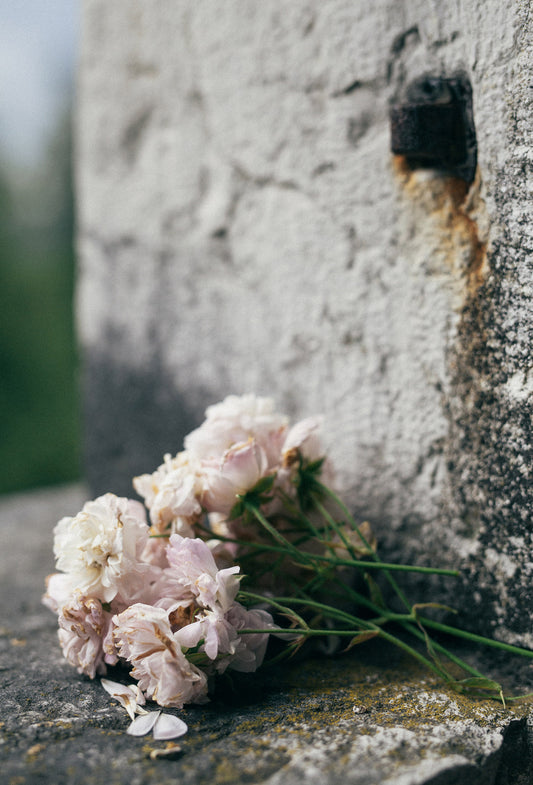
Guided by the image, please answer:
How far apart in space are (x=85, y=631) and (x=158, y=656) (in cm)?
13

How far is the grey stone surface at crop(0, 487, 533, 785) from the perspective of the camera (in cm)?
59

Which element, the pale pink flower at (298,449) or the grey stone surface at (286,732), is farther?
the pale pink flower at (298,449)

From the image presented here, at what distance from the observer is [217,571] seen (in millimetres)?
709

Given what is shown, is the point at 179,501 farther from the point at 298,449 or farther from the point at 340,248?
the point at 340,248

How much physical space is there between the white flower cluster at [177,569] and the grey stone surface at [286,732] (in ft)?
0.16

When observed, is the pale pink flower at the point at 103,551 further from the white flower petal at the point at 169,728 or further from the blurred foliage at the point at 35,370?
the blurred foliage at the point at 35,370

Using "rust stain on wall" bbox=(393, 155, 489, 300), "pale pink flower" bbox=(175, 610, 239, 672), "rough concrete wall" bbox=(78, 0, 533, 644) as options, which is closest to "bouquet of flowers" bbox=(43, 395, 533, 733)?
"pale pink flower" bbox=(175, 610, 239, 672)

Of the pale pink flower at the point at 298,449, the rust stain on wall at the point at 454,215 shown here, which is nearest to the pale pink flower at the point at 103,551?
the pale pink flower at the point at 298,449

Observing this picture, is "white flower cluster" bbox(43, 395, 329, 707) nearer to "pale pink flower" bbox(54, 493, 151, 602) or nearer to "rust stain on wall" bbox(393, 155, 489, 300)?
"pale pink flower" bbox(54, 493, 151, 602)

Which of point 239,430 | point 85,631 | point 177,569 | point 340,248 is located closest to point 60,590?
point 85,631

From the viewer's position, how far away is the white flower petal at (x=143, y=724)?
2.18ft

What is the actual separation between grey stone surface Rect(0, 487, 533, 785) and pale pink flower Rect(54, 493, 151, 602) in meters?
0.13

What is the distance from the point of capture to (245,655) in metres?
0.73

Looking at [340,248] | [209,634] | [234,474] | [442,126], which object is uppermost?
[442,126]
